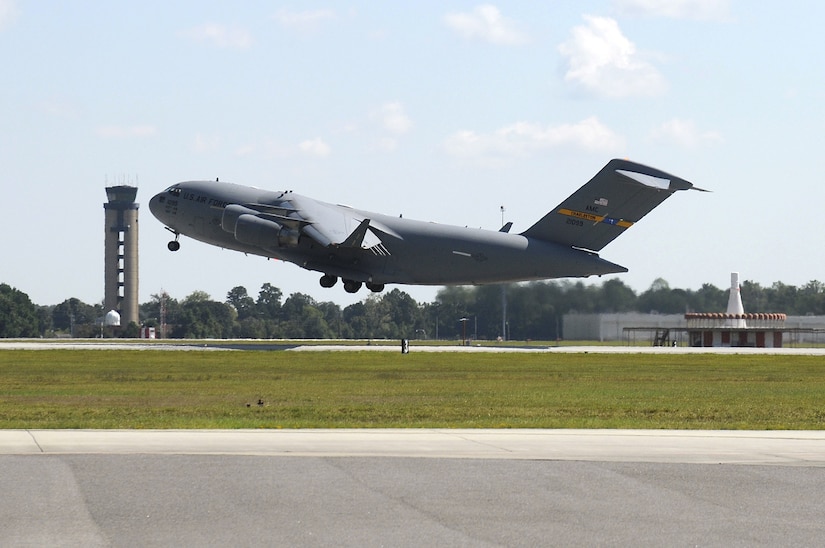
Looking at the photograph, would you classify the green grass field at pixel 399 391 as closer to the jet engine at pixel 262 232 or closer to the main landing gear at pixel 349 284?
the main landing gear at pixel 349 284

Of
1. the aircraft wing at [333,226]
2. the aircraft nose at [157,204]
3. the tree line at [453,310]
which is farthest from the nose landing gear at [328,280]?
the tree line at [453,310]

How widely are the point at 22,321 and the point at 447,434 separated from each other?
153601 millimetres

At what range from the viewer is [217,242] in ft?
218

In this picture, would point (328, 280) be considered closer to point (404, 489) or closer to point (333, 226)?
point (333, 226)

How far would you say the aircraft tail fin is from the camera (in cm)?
6525

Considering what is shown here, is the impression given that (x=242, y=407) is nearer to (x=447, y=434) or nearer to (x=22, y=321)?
(x=447, y=434)

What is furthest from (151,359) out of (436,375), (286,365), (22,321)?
(22,321)

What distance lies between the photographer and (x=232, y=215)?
63.2 metres

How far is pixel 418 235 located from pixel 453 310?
31359 mm

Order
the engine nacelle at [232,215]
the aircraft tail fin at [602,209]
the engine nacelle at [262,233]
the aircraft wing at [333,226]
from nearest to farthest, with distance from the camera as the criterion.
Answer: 1. the engine nacelle at [262,233]
2. the engine nacelle at [232,215]
3. the aircraft wing at [333,226]
4. the aircraft tail fin at [602,209]

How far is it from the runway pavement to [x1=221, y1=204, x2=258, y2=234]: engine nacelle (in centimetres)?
4228

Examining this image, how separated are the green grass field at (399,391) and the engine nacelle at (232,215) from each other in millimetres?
6795

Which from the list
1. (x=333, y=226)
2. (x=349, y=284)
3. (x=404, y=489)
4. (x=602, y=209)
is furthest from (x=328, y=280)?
(x=404, y=489)

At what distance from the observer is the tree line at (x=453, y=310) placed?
270 ft
